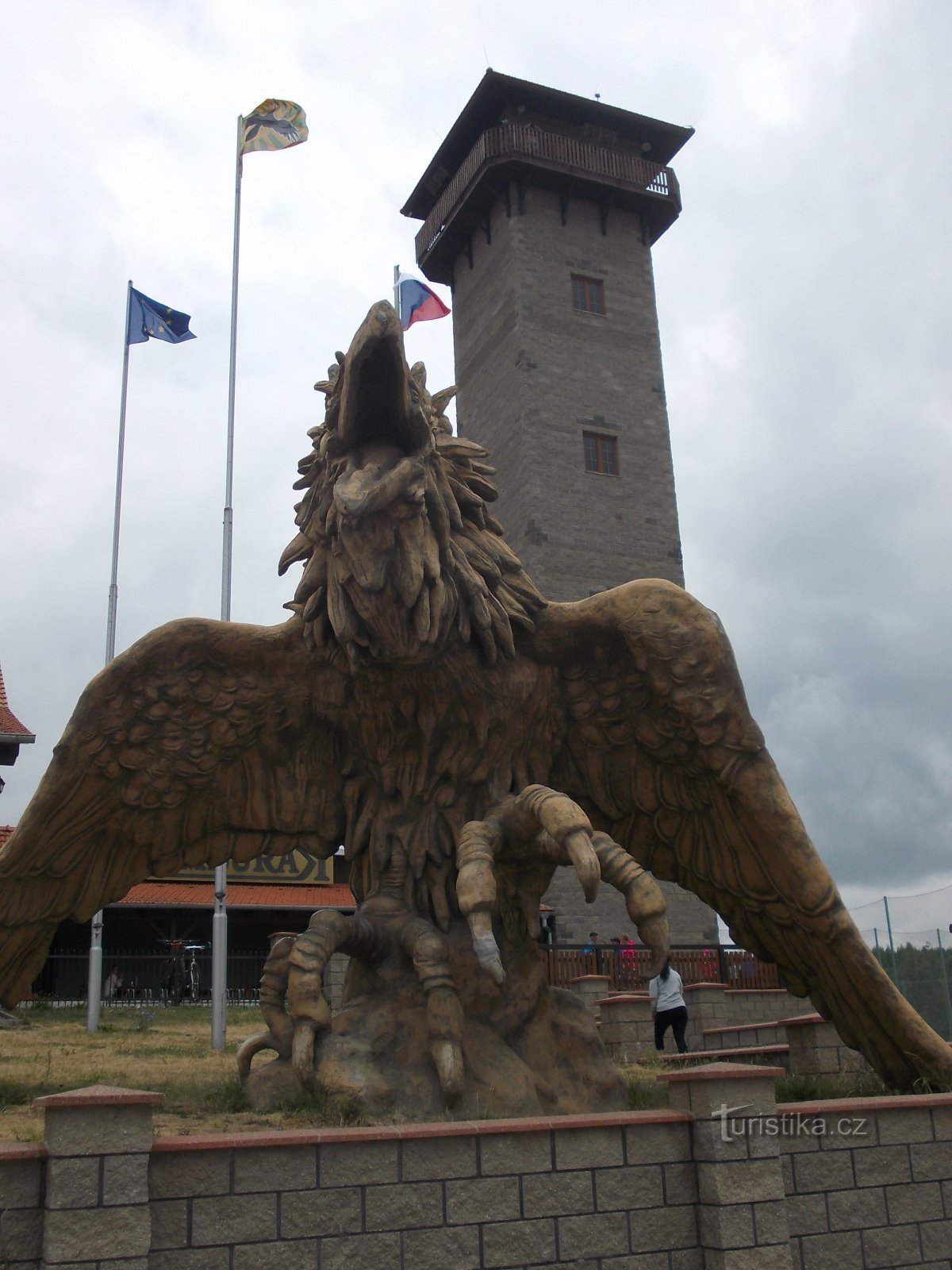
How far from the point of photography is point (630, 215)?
22.6m

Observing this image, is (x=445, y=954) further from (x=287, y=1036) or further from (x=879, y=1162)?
(x=879, y=1162)

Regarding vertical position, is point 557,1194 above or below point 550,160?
below

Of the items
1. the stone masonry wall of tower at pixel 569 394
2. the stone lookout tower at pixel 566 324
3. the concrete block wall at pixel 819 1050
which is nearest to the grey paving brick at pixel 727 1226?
the concrete block wall at pixel 819 1050

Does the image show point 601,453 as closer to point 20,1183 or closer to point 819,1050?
point 819,1050

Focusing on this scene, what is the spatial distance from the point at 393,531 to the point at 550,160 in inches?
744

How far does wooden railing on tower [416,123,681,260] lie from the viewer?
21.1m

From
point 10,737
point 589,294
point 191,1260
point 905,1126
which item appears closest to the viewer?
point 191,1260

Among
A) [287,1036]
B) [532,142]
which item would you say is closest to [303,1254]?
[287,1036]

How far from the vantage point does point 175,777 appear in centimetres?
512

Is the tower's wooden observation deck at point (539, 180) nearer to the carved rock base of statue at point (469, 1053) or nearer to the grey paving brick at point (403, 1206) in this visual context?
the carved rock base of statue at point (469, 1053)

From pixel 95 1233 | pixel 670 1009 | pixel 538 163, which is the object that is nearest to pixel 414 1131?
pixel 95 1233

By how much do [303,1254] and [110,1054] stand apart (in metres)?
5.22

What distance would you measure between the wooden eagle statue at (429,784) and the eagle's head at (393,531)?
1 centimetres

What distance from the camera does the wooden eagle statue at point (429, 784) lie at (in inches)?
178
